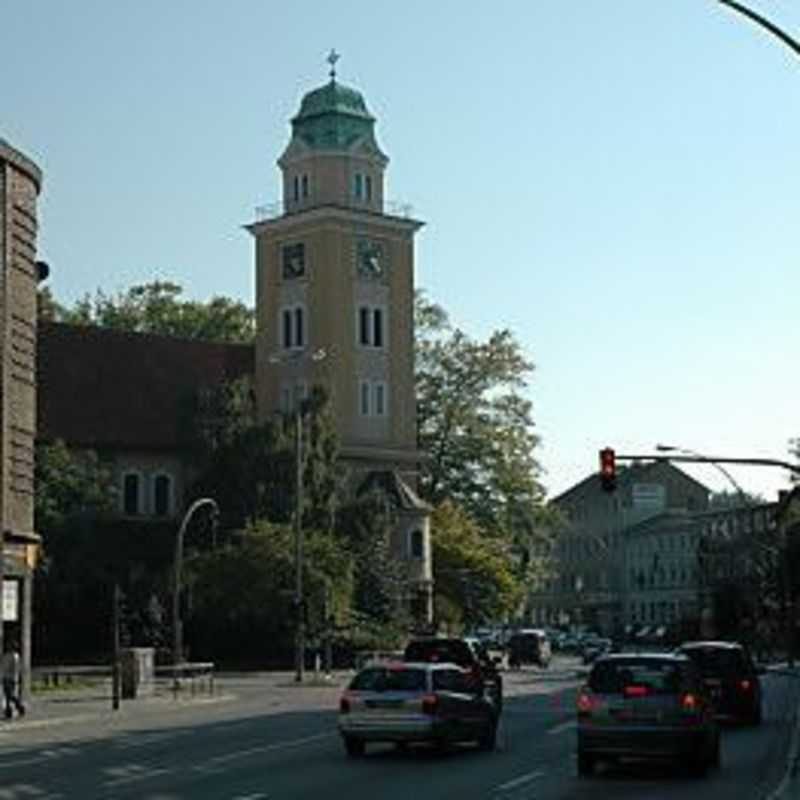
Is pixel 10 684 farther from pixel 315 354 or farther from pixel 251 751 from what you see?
pixel 315 354

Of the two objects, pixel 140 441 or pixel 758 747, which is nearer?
pixel 758 747

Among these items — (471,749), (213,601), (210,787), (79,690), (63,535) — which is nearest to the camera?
(210,787)

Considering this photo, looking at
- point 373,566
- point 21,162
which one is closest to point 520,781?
point 21,162

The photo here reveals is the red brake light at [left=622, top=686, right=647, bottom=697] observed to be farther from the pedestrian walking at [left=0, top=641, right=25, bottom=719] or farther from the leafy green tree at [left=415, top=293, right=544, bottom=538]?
the leafy green tree at [left=415, top=293, right=544, bottom=538]

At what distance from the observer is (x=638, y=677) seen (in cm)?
2452

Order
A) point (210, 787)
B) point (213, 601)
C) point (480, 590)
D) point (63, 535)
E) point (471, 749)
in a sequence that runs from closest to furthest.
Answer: point (210, 787) → point (471, 749) → point (213, 601) → point (63, 535) → point (480, 590)

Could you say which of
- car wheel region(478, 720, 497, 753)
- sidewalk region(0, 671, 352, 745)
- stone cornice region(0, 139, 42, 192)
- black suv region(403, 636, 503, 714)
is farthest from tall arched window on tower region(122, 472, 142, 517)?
car wheel region(478, 720, 497, 753)

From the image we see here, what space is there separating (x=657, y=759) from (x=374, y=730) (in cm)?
429

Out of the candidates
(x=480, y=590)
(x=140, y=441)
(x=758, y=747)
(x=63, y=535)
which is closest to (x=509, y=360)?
(x=480, y=590)

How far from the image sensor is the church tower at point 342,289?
3794 inches

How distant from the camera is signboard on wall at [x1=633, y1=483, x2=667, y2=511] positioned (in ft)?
604

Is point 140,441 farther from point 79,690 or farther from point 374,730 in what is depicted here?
point 374,730

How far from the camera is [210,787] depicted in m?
22.2

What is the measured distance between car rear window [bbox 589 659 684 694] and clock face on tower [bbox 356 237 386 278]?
241 feet
